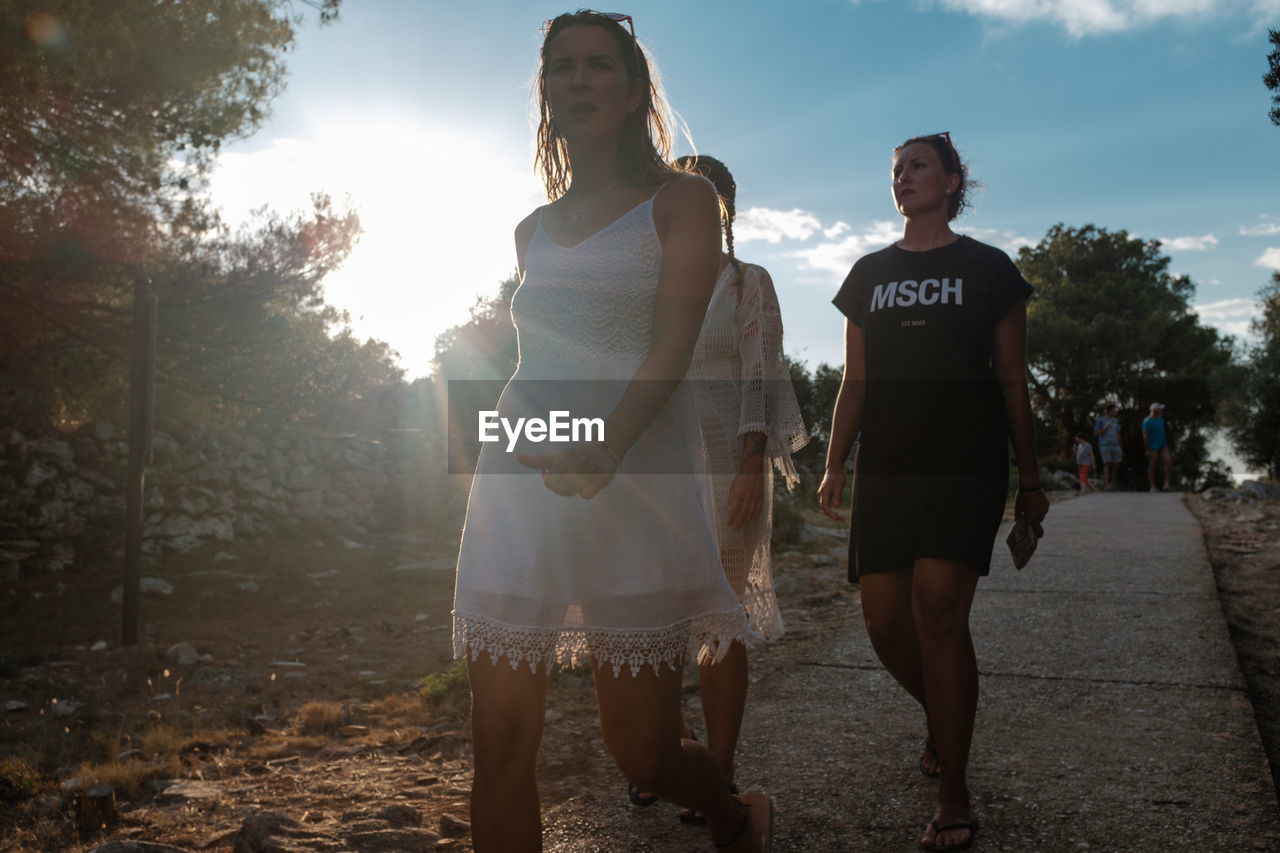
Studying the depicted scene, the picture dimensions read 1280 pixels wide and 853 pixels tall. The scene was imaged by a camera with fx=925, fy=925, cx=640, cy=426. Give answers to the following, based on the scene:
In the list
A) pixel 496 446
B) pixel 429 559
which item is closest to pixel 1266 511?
pixel 429 559

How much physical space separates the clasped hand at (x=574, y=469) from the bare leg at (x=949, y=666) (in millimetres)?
1473

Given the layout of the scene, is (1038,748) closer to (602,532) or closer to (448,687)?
(602,532)

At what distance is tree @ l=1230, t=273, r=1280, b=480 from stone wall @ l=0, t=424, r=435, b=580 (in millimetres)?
24145

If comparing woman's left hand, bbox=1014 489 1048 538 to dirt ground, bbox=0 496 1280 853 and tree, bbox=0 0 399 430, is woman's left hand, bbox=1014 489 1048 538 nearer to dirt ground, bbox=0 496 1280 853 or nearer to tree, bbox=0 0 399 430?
dirt ground, bbox=0 496 1280 853

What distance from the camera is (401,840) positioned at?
2766 millimetres

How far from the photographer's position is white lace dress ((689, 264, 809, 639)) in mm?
2941

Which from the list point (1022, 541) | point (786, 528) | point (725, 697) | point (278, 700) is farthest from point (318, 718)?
point (786, 528)

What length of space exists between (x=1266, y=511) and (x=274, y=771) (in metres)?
12.0

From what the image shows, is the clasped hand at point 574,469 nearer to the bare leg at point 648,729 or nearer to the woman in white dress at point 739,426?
the bare leg at point 648,729

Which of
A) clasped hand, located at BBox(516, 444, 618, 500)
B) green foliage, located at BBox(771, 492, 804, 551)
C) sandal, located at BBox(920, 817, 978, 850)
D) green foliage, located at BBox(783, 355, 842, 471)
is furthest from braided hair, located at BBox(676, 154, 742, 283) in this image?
green foliage, located at BBox(783, 355, 842, 471)

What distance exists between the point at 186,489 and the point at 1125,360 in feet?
105

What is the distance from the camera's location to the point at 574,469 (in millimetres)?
1595

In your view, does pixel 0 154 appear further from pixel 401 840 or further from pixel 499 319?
pixel 499 319

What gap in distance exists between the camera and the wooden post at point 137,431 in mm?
6340
